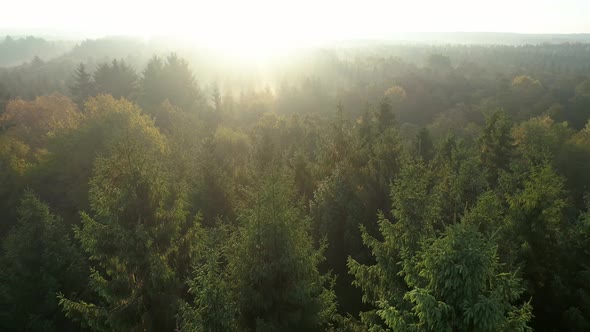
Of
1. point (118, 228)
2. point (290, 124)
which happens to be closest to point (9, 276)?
point (118, 228)

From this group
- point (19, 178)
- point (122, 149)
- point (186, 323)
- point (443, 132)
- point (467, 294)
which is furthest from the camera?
point (443, 132)

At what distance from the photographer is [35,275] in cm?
1897

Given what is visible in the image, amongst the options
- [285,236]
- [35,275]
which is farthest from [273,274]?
[35,275]

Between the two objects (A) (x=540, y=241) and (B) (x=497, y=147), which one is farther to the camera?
(B) (x=497, y=147)

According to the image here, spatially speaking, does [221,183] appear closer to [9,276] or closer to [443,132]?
[9,276]

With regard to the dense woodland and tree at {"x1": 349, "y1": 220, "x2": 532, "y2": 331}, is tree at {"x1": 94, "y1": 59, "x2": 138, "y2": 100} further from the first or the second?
tree at {"x1": 349, "y1": 220, "x2": 532, "y2": 331}

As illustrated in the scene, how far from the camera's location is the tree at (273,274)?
12.5 meters

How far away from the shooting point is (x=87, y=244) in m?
12.8

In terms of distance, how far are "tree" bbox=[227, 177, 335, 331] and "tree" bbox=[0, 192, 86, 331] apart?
11.5 m

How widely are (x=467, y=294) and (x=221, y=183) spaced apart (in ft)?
53.0

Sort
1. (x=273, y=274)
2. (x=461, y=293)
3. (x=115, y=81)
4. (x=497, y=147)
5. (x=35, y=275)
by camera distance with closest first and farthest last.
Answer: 1. (x=461, y=293)
2. (x=273, y=274)
3. (x=35, y=275)
4. (x=497, y=147)
5. (x=115, y=81)

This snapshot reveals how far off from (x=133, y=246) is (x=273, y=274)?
4.73 meters

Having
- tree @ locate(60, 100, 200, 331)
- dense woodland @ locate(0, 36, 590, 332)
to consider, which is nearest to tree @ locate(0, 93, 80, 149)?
dense woodland @ locate(0, 36, 590, 332)

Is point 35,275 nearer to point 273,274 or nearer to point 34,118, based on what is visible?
point 273,274
